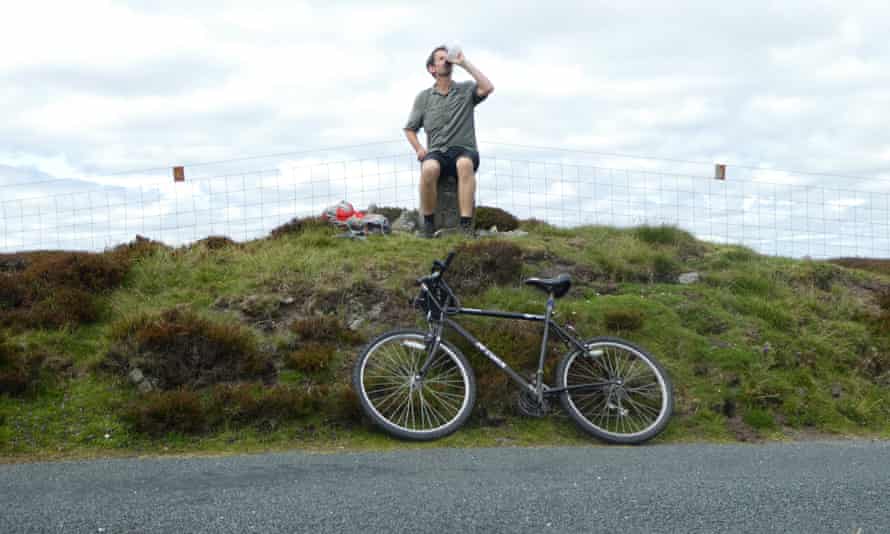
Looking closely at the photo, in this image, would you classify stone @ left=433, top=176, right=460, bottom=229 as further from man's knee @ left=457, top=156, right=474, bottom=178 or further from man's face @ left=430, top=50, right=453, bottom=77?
man's face @ left=430, top=50, right=453, bottom=77

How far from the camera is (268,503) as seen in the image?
183 inches

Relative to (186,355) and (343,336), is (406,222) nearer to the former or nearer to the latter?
(343,336)

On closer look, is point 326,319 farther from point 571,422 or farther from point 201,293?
point 571,422

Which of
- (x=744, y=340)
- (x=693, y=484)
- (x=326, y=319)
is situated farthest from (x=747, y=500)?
→ (x=326, y=319)

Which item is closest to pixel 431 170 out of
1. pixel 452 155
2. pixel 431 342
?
pixel 452 155

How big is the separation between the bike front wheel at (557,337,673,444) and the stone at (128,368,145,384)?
383cm

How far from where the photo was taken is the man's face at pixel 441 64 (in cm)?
1100

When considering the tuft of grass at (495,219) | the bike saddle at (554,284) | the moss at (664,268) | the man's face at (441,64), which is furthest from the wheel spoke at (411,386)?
the tuft of grass at (495,219)

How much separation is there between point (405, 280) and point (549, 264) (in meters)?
2.07

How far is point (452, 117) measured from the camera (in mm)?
11211

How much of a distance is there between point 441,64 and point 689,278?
4.49 metres

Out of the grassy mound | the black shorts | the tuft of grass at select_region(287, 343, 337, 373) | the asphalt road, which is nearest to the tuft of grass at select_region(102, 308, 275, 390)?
the grassy mound

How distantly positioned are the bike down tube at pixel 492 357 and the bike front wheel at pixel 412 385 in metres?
0.18

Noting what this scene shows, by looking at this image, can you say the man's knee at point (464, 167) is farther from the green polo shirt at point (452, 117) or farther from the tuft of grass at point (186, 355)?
the tuft of grass at point (186, 355)
